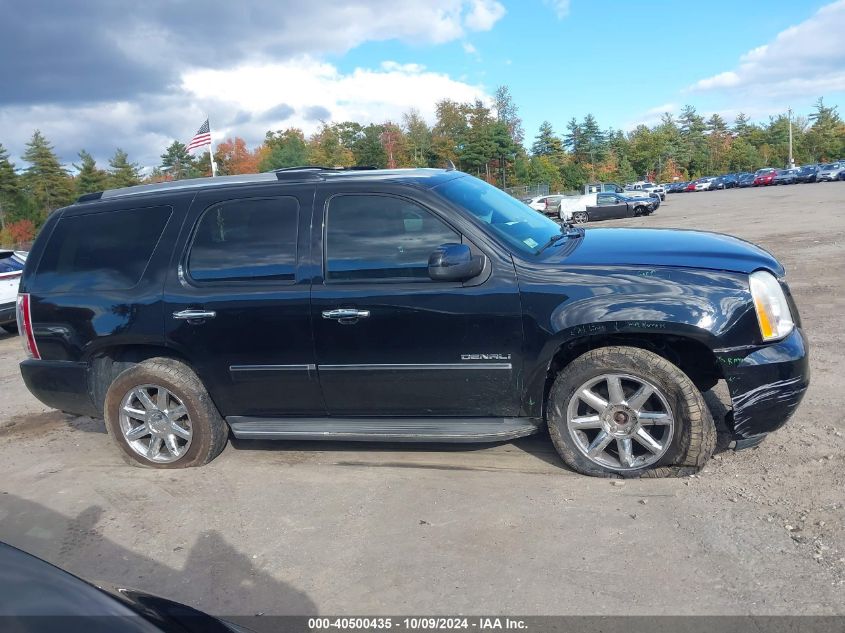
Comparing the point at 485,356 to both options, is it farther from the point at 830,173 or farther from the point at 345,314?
the point at 830,173

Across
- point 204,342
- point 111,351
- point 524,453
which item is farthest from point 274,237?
point 524,453

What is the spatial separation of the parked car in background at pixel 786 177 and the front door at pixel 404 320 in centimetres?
6270

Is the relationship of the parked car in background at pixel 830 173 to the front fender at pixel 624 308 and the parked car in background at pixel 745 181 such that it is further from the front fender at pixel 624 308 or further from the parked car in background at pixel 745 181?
the front fender at pixel 624 308

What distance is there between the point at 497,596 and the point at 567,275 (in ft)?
5.90

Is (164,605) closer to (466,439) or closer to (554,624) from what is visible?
(554,624)

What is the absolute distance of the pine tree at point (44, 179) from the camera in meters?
64.4

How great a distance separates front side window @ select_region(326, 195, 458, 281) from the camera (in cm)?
421

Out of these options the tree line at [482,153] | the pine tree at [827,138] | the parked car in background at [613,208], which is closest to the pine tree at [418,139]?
the tree line at [482,153]

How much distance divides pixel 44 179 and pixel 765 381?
72844mm

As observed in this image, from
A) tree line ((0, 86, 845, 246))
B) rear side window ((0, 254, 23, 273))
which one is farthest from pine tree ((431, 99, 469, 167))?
rear side window ((0, 254, 23, 273))

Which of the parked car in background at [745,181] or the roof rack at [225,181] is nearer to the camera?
the roof rack at [225,181]

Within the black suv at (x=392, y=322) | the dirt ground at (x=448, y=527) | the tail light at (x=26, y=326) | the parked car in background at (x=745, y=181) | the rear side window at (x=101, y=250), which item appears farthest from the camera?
the parked car in background at (x=745, y=181)

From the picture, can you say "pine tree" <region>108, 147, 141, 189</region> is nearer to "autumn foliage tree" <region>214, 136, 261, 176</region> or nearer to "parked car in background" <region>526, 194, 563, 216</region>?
"autumn foliage tree" <region>214, 136, 261, 176</region>

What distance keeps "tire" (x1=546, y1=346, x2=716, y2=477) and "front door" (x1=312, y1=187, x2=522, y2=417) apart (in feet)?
1.02
